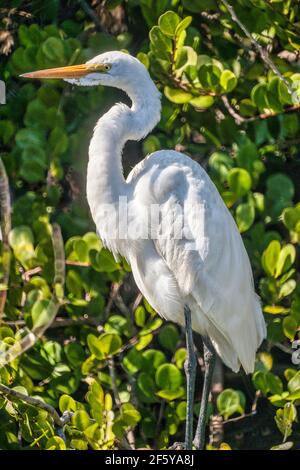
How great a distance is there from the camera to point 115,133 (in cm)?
279

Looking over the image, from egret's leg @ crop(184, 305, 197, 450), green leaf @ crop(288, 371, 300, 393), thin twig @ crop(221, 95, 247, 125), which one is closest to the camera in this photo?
egret's leg @ crop(184, 305, 197, 450)

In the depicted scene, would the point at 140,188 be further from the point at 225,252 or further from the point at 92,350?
the point at 92,350

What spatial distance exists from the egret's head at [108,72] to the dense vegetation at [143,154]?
24 centimetres

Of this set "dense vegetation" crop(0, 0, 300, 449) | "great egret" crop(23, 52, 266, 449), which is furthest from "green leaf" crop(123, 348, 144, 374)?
"great egret" crop(23, 52, 266, 449)

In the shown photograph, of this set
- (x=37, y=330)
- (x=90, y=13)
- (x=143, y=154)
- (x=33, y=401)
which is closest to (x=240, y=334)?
(x=37, y=330)

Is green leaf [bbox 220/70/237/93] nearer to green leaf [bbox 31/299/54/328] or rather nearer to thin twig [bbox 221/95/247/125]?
thin twig [bbox 221/95/247/125]

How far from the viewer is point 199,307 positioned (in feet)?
9.51

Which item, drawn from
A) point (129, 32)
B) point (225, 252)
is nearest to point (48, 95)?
point (129, 32)

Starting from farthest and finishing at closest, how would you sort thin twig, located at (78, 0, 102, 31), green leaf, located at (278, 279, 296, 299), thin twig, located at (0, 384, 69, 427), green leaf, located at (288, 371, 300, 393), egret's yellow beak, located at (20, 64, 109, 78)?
thin twig, located at (78, 0, 102, 31) → green leaf, located at (278, 279, 296, 299) → green leaf, located at (288, 371, 300, 393) → egret's yellow beak, located at (20, 64, 109, 78) → thin twig, located at (0, 384, 69, 427)

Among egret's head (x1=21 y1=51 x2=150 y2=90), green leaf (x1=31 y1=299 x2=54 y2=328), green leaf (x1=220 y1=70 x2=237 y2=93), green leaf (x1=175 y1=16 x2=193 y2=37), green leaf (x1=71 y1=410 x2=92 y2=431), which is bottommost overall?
green leaf (x1=71 y1=410 x2=92 y2=431)

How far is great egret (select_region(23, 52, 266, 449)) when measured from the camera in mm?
2789

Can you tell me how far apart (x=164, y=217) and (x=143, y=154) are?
0.86m

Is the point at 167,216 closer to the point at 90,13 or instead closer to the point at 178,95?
the point at 178,95
